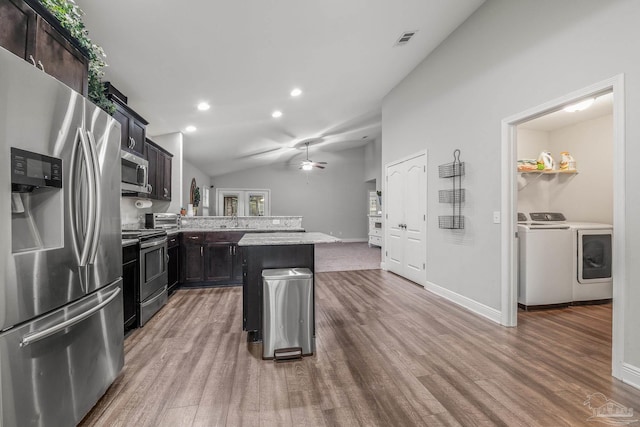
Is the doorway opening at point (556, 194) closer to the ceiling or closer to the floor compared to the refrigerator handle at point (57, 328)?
closer to the ceiling

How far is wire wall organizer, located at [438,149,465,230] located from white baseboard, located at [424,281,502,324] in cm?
87

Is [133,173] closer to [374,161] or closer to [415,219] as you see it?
[415,219]

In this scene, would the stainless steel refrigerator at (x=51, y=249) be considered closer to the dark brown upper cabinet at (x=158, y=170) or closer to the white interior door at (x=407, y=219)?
the dark brown upper cabinet at (x=158, y=170)

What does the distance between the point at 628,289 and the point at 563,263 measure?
166cm

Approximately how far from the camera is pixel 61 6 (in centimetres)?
175

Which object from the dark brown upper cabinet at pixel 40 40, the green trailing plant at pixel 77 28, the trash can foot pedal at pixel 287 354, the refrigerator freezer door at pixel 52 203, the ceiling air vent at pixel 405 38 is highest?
the ceiling air vent at pixel 405 38

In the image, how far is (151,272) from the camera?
123 inches

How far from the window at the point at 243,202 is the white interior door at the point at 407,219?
651 centimetres

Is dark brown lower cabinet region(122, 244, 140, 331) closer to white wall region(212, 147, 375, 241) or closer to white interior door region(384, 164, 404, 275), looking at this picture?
white interior door region(384, 164, 404, 275)

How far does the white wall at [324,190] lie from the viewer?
36.5ft

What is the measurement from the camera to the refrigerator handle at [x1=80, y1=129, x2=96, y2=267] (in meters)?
1.46

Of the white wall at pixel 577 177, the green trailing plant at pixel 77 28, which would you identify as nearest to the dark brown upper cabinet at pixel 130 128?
the green trailing plant at pixel 77 28

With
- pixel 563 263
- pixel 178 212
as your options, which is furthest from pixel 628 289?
pixel 178 212

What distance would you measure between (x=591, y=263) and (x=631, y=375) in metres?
2.08
